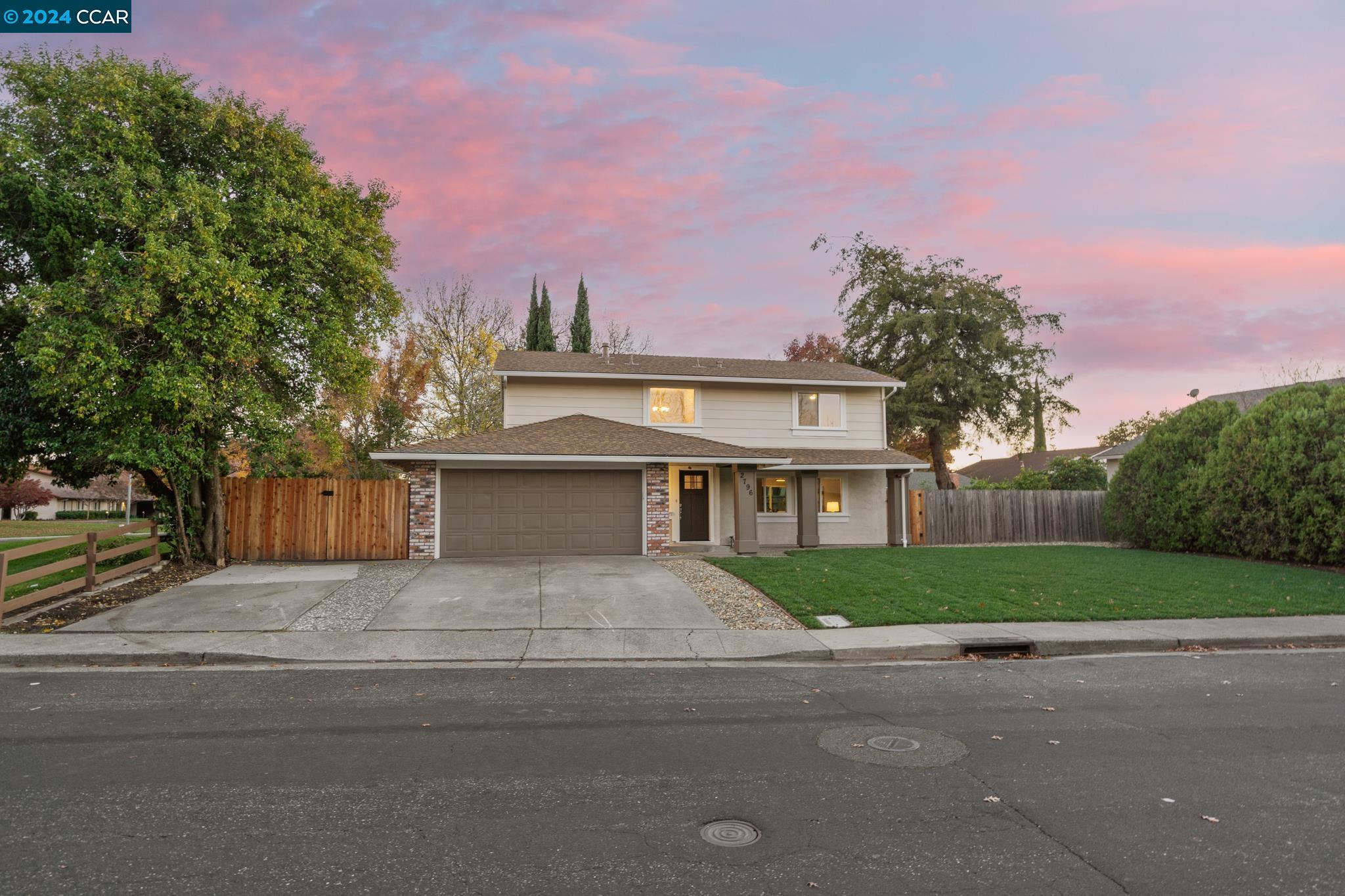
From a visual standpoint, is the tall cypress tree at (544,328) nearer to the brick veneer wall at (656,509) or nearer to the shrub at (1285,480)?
the brick veneer wall at (656,509)

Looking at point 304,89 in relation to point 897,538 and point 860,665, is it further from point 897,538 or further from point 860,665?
point 897,538

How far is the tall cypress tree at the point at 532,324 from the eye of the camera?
35938 millimetres

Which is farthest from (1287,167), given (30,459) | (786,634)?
(30,459)

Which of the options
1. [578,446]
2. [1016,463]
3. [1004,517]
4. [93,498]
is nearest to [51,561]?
[578,446]

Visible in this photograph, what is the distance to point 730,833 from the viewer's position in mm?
3746

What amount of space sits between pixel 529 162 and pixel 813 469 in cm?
1202

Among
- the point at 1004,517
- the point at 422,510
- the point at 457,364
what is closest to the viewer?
the point at 422,510

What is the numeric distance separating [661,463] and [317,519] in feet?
27.2

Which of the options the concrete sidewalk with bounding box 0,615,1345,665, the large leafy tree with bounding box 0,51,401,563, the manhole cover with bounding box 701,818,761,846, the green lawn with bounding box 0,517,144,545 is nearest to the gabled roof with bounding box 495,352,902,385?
the large leafy tree with bounding box 0,51,401,563

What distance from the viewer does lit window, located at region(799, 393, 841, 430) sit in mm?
23656

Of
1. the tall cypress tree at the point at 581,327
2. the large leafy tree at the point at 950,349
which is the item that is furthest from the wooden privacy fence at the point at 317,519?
the large leafy tree at the point at 950,349

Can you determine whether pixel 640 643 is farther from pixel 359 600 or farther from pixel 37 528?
pixel 37 528

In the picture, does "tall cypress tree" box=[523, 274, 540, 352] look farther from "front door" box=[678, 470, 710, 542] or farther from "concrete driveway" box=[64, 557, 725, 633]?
"concrete driveway" box=[64, 557, 725, 633]

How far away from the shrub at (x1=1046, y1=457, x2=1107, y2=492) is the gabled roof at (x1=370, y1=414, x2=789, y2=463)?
1959 cm
